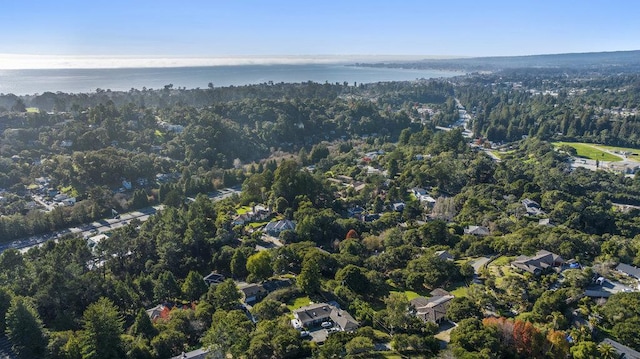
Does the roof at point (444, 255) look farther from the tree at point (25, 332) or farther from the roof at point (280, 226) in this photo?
the tree at point (25, 332)

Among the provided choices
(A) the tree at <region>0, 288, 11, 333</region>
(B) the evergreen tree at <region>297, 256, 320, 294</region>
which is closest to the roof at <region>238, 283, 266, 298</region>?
(B) the evergreen tree at <region>297, 256, 320, 294</region>

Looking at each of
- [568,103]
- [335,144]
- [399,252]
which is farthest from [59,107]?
[568,103]

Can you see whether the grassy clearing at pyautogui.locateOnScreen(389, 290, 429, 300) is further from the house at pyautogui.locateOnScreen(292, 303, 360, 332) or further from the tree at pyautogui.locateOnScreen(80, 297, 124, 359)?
the tree at pyautogui.locateOnScreen(80, 297, 124, 359)

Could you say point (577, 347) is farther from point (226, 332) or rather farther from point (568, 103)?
point (568, 103)

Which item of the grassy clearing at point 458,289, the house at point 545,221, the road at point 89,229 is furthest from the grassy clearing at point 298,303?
the house at point 545,221

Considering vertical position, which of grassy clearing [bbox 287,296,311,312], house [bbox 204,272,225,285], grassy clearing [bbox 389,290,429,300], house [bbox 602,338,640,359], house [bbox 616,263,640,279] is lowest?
grassy clearing [bbox 389,290,429,300]
